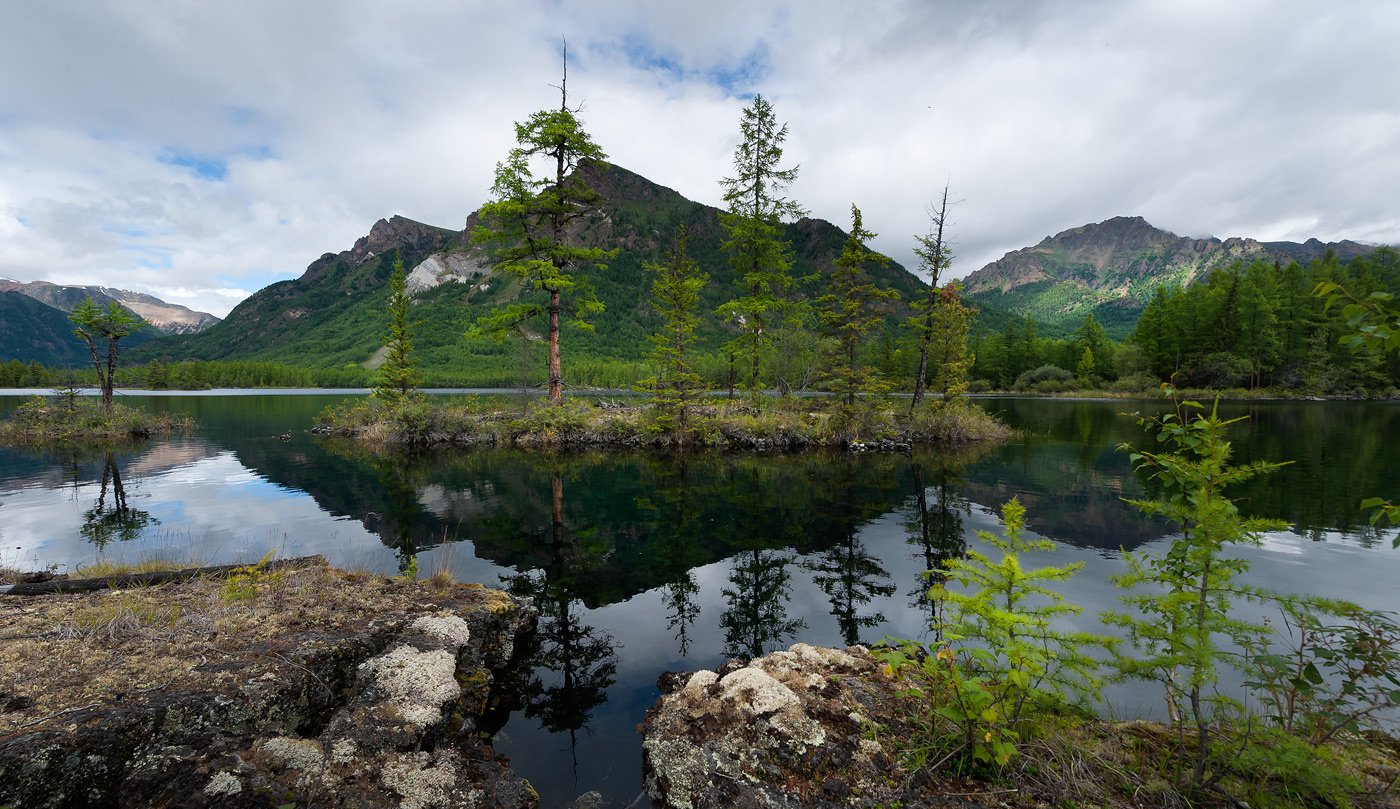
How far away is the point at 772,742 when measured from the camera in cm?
455

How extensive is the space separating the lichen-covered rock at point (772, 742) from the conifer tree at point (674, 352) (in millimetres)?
19324

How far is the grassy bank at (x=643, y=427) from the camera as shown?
1072 inches

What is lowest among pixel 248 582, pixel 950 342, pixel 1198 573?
pixel 248 582

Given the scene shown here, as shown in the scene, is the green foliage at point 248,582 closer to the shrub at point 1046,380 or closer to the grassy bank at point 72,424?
the grassy bank at point 72,424

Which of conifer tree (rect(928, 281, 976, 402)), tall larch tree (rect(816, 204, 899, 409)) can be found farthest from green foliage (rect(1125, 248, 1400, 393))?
tall larch tree (rect(816, 204, 899, 409))

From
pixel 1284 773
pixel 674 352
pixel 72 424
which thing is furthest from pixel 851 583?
pixel 72 424

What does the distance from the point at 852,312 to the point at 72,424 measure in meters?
44.1

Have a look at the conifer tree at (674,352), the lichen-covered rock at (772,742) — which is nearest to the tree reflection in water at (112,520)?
the lichen-covered rock at (772,742)

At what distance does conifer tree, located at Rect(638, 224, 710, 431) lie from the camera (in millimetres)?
24781

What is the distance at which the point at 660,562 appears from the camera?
10.9 meters

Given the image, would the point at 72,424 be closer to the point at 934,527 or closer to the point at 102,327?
the point at 102,327

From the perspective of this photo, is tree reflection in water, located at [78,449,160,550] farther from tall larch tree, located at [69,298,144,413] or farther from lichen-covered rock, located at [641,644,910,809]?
tall larch tree, located at [69,298,144,413]

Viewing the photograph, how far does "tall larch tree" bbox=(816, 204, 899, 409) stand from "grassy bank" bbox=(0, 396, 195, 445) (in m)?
39.8

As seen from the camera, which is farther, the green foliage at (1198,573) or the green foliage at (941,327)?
the green foliage at (941,327)
